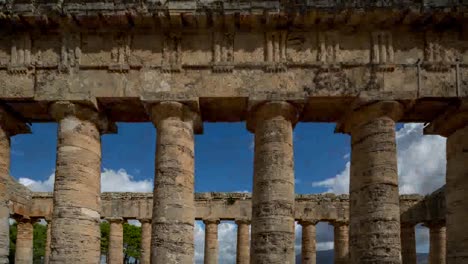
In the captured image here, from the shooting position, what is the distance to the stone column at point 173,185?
15.4 metres

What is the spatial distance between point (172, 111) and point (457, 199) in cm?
936

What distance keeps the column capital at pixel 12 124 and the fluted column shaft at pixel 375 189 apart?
35.9 feet

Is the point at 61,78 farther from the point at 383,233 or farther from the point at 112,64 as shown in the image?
the point at 383,233

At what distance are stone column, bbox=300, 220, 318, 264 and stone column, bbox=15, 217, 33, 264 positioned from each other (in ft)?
56.1

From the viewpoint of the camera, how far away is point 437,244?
31.1 meters

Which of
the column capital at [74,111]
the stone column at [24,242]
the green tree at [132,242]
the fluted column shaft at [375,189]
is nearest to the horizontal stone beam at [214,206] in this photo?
the stone column at [24,242]

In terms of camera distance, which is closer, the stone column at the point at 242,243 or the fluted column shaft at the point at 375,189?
the fluted column shaft at the point at 375,189

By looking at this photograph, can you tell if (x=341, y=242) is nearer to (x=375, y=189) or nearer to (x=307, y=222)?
(x=307, y=222)

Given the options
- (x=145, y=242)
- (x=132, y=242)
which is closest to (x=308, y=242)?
(x=145, y=242)

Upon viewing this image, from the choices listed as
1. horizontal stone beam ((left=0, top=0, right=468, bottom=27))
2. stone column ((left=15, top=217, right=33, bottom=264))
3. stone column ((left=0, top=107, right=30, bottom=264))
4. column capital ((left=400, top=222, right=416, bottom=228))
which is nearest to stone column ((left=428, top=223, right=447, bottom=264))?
column capital ((left=400, top=222, right=416, bottom=228))

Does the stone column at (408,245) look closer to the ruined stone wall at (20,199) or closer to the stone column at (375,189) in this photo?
the stone column at (375,189)

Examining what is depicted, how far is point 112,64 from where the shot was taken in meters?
16.6

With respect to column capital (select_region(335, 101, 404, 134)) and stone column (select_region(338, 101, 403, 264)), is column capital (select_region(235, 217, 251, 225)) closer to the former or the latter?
stone column (select_region(338, 101, 403, 264))

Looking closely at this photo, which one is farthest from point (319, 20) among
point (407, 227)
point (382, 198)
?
point (407, 227)
